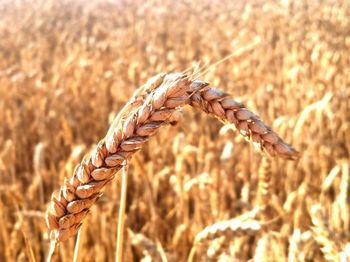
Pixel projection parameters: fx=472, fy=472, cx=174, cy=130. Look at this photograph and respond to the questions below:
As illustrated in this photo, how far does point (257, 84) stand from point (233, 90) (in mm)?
292

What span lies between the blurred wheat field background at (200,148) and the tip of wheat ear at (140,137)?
0.15 metres

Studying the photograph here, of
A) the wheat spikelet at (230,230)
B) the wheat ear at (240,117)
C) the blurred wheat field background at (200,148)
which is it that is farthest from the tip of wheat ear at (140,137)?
the wheat spikelet at (230,230)

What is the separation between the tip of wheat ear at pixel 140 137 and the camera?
60 cm

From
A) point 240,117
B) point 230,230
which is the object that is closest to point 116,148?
point 240,117

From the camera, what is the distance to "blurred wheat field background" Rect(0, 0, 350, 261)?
141cm

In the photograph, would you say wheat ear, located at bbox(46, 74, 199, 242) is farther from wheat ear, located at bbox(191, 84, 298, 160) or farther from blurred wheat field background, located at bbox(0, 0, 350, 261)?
blurred wheat field background, located at bbox(0, 0, 350, 261)

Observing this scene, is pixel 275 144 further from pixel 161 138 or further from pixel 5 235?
pixel 161 138

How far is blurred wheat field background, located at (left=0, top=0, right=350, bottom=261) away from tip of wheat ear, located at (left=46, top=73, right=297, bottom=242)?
15cm

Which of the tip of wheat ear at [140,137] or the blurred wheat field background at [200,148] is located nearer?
the tip of wheat ear at [140,137]

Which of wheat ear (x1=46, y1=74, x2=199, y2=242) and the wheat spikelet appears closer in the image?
wheat ear (x1=46, y1=74, x2=199, y2=242)

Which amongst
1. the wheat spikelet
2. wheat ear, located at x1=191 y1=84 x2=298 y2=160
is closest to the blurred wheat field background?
the wheat spikelet

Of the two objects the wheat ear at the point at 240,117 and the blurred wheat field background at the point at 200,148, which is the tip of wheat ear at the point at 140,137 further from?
the blurred wheat field background at the point at 200,148

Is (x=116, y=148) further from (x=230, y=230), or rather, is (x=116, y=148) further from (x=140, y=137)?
(x=230, y=230)

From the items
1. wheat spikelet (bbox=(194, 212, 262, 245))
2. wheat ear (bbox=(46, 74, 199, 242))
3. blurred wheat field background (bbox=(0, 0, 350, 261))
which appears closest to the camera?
wheat ear (bbox=(46, 74, 199, 242))
